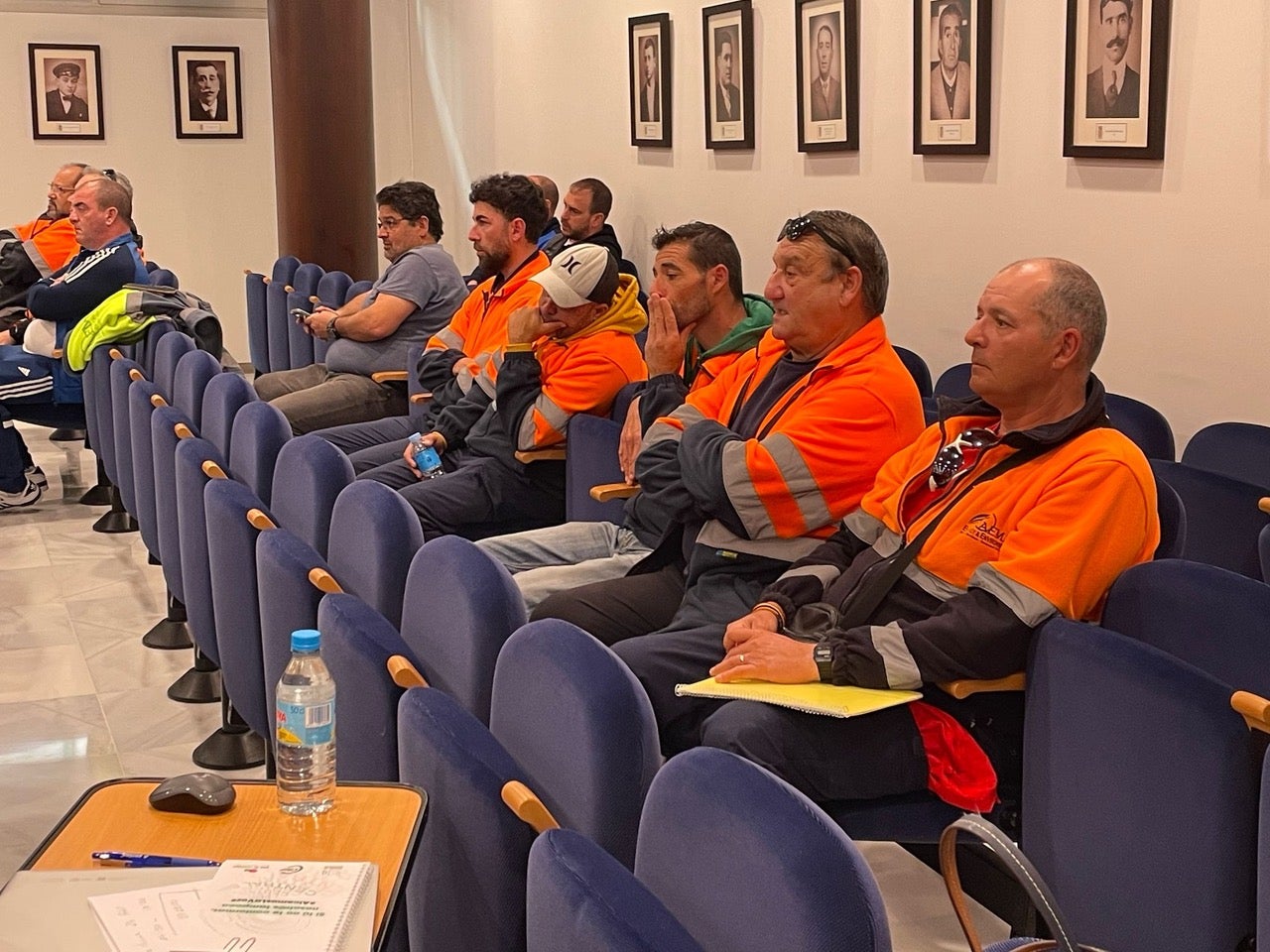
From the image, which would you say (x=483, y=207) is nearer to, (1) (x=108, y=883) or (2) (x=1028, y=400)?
(2) (x=1028, y=400)

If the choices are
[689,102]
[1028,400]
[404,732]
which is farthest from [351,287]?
[404,732]

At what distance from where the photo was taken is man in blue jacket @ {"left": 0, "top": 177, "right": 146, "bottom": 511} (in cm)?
666

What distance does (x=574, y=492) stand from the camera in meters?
4.18

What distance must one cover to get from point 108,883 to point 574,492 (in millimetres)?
2618

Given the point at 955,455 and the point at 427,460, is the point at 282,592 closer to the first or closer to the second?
the point at 955,455

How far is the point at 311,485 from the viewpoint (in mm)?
3436

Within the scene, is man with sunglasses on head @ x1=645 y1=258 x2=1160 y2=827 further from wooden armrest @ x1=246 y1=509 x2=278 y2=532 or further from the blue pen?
the blue pen

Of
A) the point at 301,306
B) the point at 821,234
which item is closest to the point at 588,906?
the point at 821,234

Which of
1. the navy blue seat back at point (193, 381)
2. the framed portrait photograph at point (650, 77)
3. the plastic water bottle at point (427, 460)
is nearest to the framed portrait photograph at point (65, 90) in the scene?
the framed portrait photograph at point (650, 77)

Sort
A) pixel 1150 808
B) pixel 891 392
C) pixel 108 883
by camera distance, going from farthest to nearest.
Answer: pixel 891 392 → pixel 1150 808 → pixel 108 883

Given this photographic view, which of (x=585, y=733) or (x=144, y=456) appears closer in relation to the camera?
(x=585, y=733)

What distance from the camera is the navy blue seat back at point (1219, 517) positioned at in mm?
3145

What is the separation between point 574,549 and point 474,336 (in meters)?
1.67

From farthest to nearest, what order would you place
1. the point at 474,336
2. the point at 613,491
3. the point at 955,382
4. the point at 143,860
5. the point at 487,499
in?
the point at 474,336
the point at 955,382
the point at 487,499
the point at 613,491
the point at 143,860
